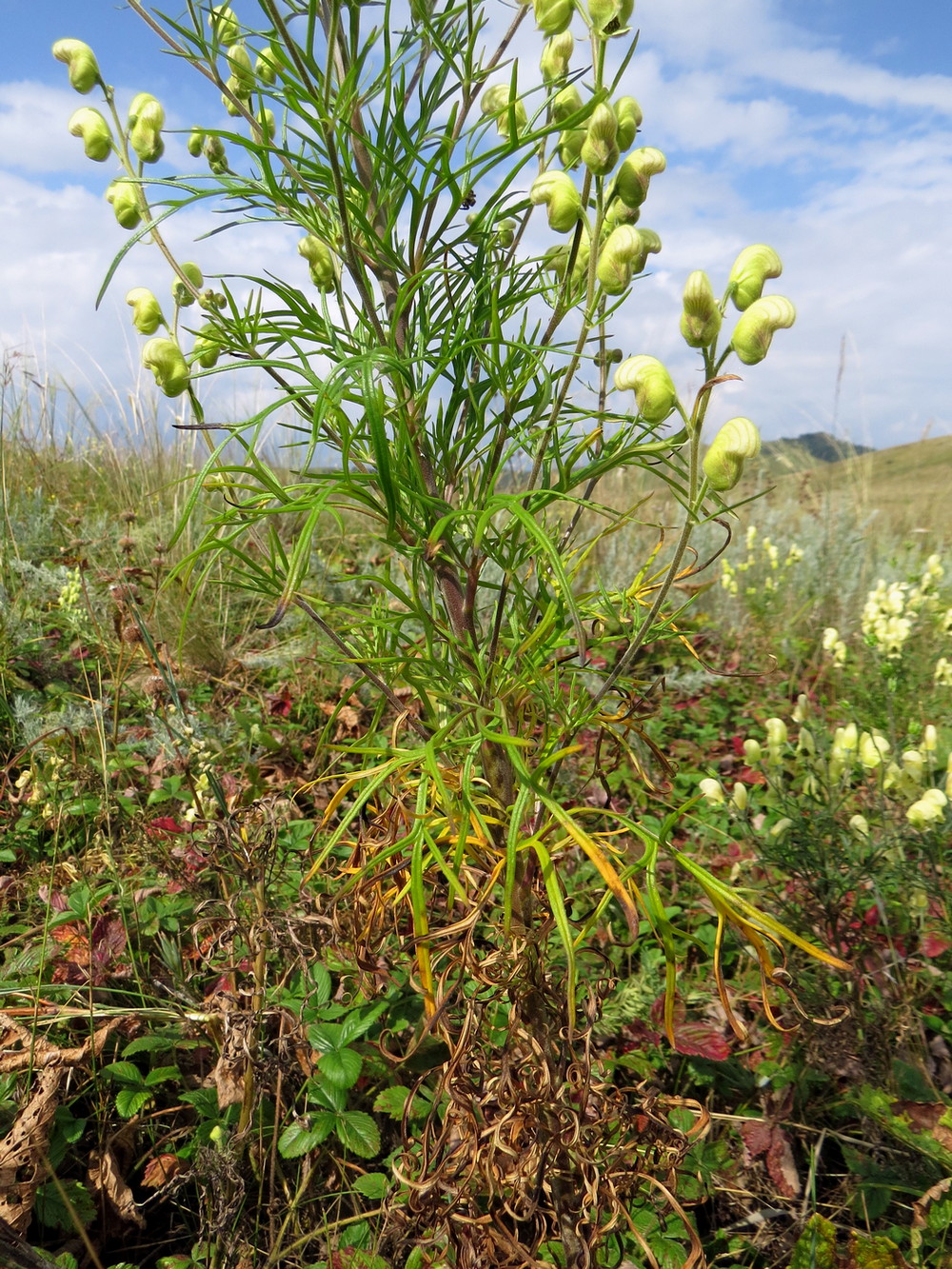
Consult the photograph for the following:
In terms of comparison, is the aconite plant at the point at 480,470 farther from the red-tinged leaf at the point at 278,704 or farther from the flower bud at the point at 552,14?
the red-tinged leaf at the point at 278,704

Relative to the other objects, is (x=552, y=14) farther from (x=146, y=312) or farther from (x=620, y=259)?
(x=146, y=312)

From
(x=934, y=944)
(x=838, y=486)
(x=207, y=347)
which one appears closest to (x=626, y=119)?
(x=207, y=347)

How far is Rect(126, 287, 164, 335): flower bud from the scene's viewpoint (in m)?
1.07

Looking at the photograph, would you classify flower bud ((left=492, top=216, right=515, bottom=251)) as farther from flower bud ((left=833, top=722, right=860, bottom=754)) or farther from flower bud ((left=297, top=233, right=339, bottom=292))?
flower bud ((left=833, top=722, right=860, bottom=754))

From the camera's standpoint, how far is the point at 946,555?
4.83 metres

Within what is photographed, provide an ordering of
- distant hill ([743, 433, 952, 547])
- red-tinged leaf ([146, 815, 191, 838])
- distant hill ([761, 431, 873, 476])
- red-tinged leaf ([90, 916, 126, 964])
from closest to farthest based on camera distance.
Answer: red-tinged leaf ([90, 916, 126, 964]), red-tinged leaf ([146, 815, 191, 838]), distant hill ([743, 433, 952, 547]), distant hill ([761, 431, 873, 476])

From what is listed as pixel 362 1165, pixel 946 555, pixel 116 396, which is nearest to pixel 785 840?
pixel 362 1165

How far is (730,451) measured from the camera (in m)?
0.77

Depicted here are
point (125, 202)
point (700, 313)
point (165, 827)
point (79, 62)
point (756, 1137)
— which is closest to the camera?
point (700, 313)

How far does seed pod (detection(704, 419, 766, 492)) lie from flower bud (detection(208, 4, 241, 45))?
0.70 meters

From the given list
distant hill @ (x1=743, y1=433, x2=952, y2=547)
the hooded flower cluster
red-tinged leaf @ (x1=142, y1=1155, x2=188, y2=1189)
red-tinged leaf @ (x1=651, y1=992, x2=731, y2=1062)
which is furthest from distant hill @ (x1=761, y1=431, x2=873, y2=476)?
red-tinged leaf @ (x1=142, y1=1155, x2=188, y2=1189)

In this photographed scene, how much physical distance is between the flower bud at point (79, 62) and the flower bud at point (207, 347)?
0.57 meters

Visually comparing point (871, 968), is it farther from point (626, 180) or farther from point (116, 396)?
point (116, 396)

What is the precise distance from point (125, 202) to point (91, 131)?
23 centimetres
